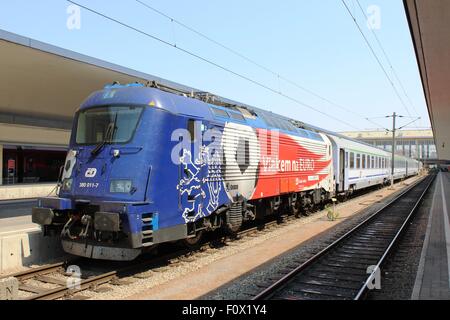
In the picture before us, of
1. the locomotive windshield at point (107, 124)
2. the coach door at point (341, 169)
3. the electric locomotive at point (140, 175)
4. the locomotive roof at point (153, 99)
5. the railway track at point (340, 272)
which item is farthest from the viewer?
the coach door at point (341, 169)

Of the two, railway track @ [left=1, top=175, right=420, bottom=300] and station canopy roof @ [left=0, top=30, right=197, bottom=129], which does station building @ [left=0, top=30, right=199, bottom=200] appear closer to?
station canopy roof @ [left=0, top=30, right=197, bottom=129]

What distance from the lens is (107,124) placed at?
781 cm

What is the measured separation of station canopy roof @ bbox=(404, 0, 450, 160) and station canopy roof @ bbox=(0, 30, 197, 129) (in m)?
8.19

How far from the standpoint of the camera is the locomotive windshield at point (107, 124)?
24.7ft

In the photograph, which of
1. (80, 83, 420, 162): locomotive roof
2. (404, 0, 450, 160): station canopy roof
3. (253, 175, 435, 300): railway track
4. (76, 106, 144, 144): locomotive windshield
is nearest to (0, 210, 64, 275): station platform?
(76, 106, 144, 144): locomotive windshield

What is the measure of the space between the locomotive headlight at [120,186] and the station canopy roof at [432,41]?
5370mm

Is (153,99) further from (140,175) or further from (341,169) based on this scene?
(341,169)

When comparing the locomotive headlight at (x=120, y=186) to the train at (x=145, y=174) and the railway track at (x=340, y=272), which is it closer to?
the train at (x=145, y=174)

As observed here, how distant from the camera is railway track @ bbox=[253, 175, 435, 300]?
6.62m

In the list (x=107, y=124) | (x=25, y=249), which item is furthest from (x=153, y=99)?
(x=25, y=249)

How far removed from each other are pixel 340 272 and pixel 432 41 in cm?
552

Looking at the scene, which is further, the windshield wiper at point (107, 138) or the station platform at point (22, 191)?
the station platform at point (22, 191)

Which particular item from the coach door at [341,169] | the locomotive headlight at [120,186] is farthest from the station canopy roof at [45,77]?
the coach door at [341,169]
